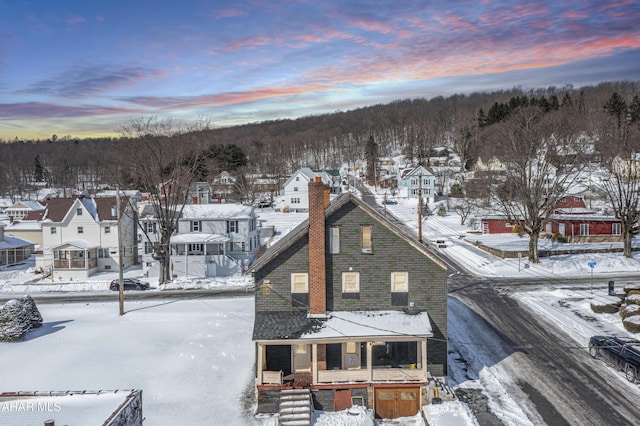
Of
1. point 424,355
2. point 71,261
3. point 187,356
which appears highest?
point 71,261

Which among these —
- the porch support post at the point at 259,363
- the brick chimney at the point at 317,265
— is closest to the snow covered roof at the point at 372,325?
the brick chimney at the point at 317,265

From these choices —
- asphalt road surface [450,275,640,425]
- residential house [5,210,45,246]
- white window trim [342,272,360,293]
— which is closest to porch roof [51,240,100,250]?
residential house [5,210,45,246]

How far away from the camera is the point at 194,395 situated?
23953 mm

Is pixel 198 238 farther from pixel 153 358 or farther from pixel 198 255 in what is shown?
pixel 153 358

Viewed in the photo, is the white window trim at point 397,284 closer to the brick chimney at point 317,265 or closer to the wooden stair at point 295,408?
the brick chimney at point 317,265

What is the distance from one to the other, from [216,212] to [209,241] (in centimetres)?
460

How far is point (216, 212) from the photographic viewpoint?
5378 cm

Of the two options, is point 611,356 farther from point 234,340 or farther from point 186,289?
point 186,289

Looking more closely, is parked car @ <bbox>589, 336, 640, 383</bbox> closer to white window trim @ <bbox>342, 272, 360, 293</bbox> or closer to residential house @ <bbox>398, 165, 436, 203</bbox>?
white window trim @ <bbox>342, 272, 360, 293</bbox>

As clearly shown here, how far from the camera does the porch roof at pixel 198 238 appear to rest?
50.1m

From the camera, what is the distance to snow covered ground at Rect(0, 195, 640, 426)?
2247cm

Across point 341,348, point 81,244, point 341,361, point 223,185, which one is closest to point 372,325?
point 341,348

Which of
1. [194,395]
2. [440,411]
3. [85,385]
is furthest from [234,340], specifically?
[440,411]

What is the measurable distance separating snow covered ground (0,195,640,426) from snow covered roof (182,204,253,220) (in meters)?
13.8
